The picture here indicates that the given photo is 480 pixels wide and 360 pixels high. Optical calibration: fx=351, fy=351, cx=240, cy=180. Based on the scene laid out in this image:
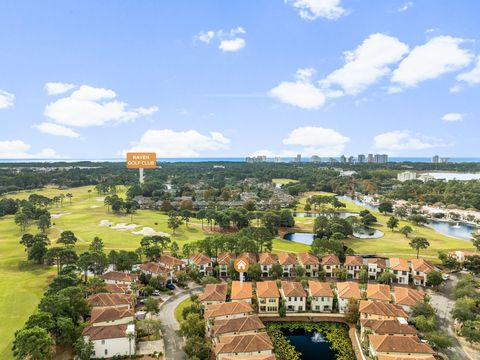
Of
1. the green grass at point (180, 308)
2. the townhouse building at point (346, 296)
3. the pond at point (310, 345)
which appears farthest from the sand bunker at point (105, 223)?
the townhouse building at point (346, 296)

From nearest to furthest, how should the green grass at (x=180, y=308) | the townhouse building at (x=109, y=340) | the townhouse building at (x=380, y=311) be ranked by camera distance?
the townhouse building at (x=109, y=340)
the townhouse building at (x=380, y=311)
the green grass at (x=180, y=308)

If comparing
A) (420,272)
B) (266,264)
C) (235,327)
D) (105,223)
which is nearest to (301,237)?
(266,264)

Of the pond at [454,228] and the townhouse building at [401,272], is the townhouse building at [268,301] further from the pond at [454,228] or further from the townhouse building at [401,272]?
the pond at [454,228]

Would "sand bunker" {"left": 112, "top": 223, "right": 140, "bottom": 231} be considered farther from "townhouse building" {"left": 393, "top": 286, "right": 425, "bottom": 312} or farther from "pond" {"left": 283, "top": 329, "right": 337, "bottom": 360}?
"townhouse building" {"left": 393, "top": 286, "right": 425, "bottom": 312}

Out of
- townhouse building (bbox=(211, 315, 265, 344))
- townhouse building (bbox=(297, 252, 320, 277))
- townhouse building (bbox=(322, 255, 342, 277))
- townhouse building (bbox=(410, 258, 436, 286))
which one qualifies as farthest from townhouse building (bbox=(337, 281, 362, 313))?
townhouse building (bbox=(410, 258, 436, 286))

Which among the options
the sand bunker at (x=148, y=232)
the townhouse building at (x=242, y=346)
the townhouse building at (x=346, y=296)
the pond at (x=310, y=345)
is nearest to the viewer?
the townhouse building at (x=242, y=346)

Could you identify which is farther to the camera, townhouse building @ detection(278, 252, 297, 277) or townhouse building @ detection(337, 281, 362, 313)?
townhouse building @ detection(278, 252, 297, 277)
